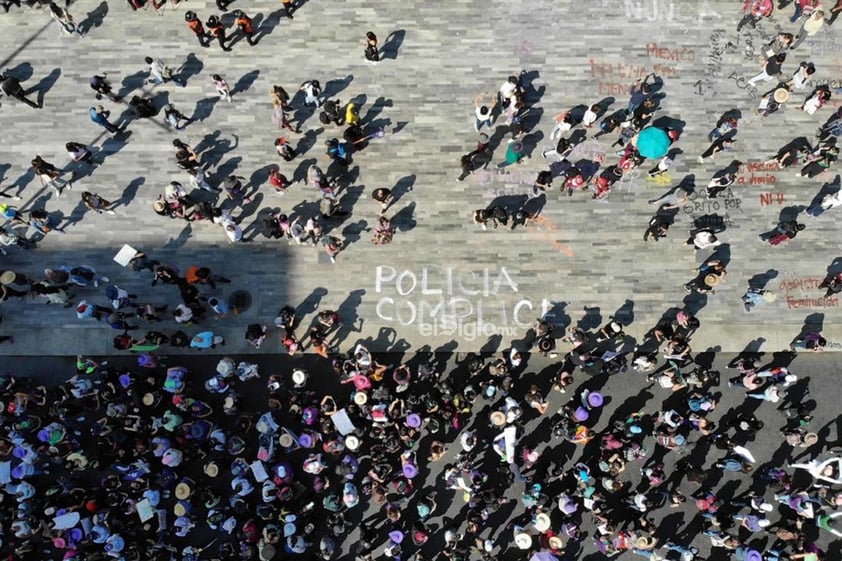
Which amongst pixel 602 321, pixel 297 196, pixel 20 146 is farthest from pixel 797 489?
pixel 20 146

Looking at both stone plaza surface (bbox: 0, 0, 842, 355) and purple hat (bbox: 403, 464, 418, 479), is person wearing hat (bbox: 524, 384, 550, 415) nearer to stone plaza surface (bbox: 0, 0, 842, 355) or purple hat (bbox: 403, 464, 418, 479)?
stone plaza surface (bbox: 0, 0, 842, 355)

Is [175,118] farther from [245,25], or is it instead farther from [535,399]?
[535,399]

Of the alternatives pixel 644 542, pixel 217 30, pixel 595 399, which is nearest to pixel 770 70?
pixel 595 399

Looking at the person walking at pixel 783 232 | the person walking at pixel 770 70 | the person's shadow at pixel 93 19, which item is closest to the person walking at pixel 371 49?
the person's shadow at pixel 93 19

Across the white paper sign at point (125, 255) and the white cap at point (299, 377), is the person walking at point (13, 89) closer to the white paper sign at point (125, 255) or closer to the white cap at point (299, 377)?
the white paper sign at point (125, 255)

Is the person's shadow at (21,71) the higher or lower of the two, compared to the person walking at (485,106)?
lower

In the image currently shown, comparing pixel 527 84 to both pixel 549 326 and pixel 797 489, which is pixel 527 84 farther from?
pixel 797 489
